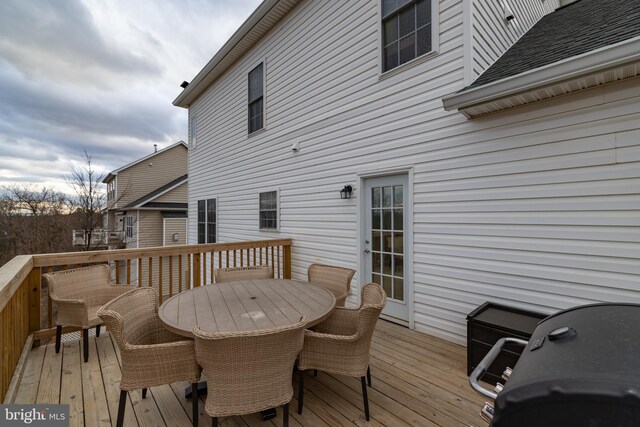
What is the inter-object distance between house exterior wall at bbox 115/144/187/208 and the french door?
1573 cm

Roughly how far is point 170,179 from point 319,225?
1569cm

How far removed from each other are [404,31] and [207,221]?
752 centimetres

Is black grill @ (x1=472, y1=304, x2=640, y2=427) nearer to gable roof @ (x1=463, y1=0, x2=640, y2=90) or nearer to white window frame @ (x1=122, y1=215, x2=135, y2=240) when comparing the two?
gable roof @ (x1=463, y1=0, x2=640, y2=90)

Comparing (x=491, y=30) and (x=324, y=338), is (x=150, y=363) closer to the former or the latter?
(x=324, y=338)

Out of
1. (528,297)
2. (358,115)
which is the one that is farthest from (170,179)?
(528,297)

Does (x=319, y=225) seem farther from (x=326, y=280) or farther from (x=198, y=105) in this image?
(x=198, y=105)

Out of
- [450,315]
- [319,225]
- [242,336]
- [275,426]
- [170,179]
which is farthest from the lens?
[170,179]

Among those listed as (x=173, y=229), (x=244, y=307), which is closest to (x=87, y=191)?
(x=173, y=229)

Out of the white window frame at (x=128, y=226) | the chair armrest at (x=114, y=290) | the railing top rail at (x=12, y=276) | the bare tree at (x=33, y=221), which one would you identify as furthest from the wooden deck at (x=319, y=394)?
the white window frame at (x=128, y=226)

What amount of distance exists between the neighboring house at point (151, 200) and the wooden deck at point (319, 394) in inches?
496

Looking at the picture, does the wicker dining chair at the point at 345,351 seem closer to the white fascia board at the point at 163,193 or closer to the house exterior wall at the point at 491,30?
the house exterior wall at the point at 491,30

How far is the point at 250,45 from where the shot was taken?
6805 millimetres

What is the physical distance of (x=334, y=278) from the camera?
3.42 metres

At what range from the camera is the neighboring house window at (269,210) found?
610 centimetres
